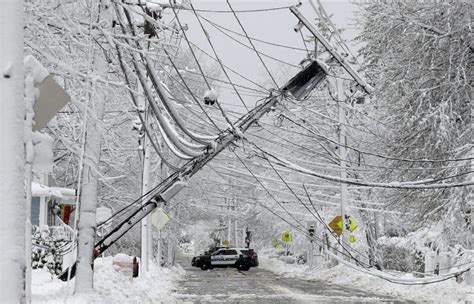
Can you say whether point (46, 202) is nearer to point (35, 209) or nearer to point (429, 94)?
point (35, 209)

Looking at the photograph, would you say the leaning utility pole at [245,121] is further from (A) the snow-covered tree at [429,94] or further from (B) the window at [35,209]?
(B) the window at [35,209]

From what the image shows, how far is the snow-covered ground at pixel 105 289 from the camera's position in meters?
14.8

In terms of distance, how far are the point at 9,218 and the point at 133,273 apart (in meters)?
16.6

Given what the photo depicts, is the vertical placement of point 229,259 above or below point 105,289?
above

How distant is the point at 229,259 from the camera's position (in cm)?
5134

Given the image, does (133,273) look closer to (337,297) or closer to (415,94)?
(337,297)

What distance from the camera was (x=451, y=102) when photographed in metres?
18.9

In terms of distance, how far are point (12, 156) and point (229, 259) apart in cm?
4507

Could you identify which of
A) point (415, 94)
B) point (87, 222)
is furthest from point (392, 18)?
point (87, 222)

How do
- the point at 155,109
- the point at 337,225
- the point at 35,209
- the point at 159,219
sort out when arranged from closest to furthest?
1. the point at 155,109
2. the point at 159,219
3. the point at 337,225
4. the point at 35,209

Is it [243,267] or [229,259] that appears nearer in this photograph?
[243,267]

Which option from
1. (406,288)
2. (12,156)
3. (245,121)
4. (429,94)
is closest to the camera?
(12,156)

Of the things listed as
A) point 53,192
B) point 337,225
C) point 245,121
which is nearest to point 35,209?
point 53,192

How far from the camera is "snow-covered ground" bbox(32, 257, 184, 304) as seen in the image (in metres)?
14.8
